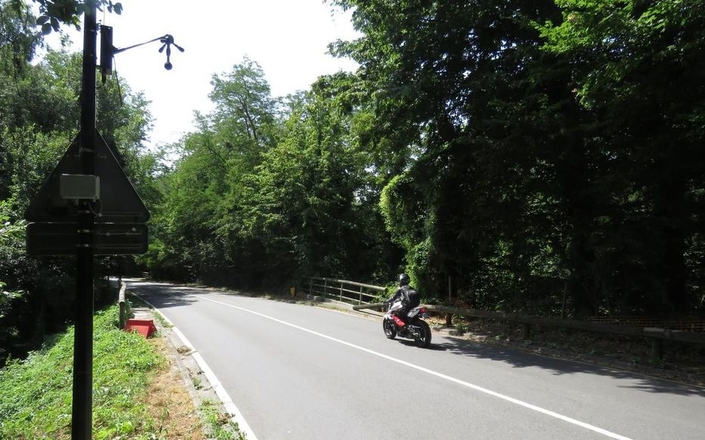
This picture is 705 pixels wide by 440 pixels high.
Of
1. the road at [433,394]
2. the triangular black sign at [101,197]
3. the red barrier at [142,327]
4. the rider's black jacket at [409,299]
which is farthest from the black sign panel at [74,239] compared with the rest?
the red barrier at [142,327]

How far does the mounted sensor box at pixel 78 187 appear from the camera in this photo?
4047mm

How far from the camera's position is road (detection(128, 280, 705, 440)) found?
550cm

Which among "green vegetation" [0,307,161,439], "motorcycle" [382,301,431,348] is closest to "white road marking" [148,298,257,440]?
"green vegetation" [0,307,161,439]

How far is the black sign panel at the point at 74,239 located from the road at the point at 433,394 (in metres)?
2.61

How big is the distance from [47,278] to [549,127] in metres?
21.1

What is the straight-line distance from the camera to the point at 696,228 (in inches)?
Answer: 427

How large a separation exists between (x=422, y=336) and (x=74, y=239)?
8.14 m

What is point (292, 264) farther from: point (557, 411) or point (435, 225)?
point (557, 411)

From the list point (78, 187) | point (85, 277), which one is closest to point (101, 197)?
point (78, 187)

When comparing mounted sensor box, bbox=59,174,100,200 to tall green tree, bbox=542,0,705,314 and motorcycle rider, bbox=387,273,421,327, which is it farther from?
tall green tree, bbox=542,0,705,314

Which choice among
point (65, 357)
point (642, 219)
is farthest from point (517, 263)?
point (65, 357)

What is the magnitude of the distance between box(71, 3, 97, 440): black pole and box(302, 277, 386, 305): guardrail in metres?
16.3

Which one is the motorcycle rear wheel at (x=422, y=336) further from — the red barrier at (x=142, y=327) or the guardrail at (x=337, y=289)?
the guardrail at (x=337, y=289)

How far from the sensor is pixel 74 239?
4.31 meters
